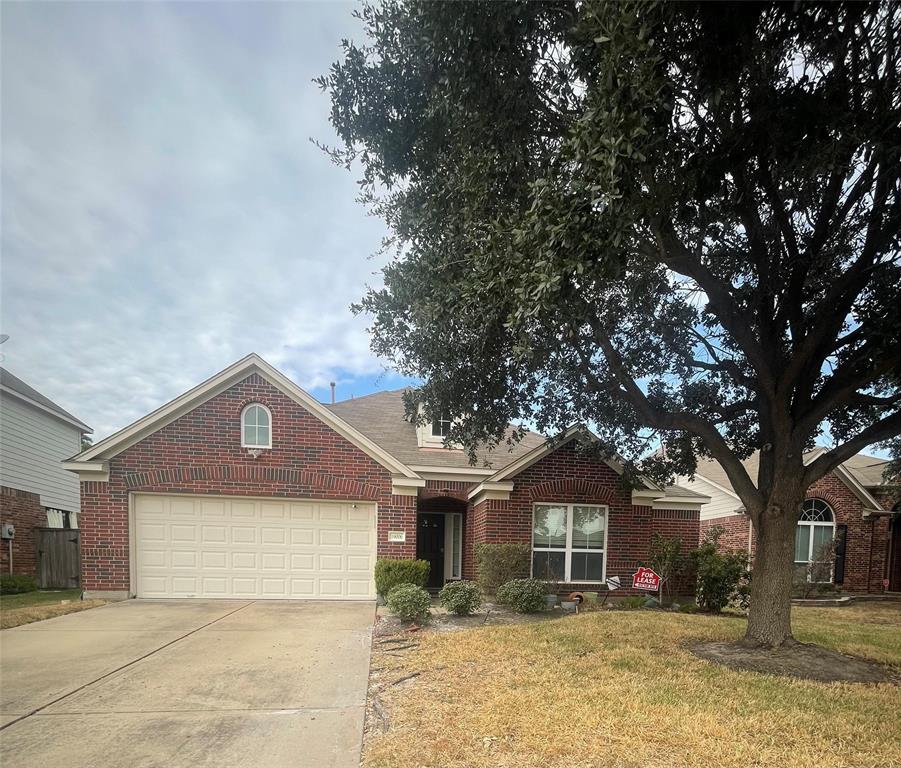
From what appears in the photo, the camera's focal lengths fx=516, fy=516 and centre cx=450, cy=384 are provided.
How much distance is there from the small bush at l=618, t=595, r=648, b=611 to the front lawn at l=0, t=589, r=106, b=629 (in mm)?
10833

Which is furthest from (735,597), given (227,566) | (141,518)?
(141,518)

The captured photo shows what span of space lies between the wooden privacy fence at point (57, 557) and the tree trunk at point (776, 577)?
54.3 feet

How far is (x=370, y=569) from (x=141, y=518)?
5.13 m

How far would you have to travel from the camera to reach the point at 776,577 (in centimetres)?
665

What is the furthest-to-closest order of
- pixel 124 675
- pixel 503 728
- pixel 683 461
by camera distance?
pixel 683 461 < pixel 124 675 < pixel 503 728

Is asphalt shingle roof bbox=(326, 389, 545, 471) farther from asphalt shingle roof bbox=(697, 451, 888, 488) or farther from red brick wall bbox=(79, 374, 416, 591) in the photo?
asphalt shingle roof bbox=(697, 451, 888, 488)

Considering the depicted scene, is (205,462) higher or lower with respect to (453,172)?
lower

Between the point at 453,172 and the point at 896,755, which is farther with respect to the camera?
the point at 453,172

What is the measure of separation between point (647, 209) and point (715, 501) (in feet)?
57.9

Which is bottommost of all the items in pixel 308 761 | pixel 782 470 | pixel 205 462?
pixel 308 761

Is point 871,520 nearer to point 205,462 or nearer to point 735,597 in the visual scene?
point 735,597

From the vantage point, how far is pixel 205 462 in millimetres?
11438

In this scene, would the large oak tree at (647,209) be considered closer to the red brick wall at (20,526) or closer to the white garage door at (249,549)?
the white garage door at (249,549)

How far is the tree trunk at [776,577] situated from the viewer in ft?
21.8
